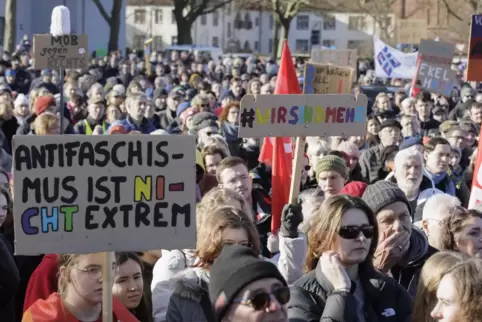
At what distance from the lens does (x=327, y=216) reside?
4.65 metres

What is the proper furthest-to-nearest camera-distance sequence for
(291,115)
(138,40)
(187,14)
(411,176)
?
(138,40), (187,14), (411,176), (291,115)

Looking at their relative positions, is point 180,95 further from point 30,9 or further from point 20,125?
point 30,9

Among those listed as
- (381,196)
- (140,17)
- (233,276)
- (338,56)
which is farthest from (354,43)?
(233,276)

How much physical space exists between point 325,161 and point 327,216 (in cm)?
276

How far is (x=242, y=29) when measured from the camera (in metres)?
90.0

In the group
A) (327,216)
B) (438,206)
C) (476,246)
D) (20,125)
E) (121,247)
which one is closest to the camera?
(121,247)

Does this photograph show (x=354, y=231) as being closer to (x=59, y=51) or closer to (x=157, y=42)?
(x=59, y=51)

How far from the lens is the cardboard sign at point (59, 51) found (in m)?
11.9

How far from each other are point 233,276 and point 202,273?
80 cm

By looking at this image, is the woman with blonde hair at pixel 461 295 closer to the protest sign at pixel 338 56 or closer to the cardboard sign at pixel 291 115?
the cardboard sign at pixel 291 115

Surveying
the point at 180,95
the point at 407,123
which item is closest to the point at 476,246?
the point at 407,123

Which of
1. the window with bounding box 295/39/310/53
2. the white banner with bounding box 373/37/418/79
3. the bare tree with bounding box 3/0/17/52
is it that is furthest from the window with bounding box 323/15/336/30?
the white banner with bounding box 373/37/418/79

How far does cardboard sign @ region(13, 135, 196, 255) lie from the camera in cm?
398

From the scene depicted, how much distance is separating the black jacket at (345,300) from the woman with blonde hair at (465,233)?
713 millimetres
